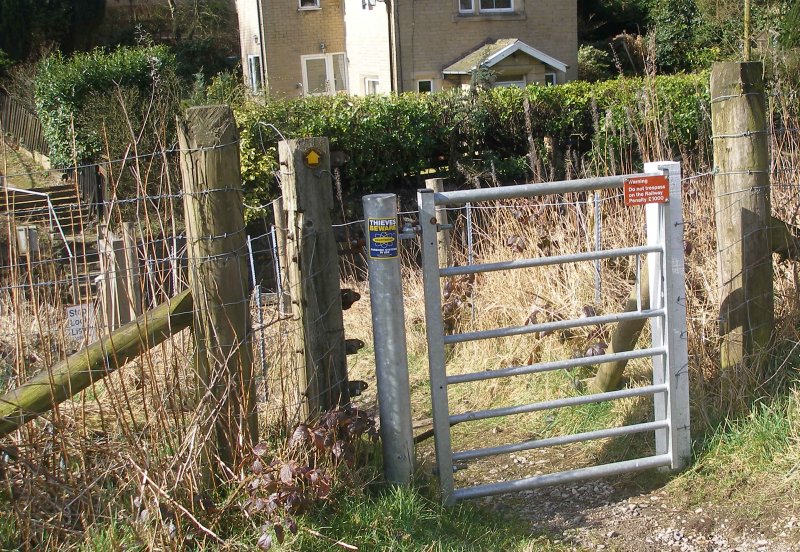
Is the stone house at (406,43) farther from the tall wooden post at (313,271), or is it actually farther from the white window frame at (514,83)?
the tall wooden post at (313,271)

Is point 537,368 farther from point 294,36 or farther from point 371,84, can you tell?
point 294,36

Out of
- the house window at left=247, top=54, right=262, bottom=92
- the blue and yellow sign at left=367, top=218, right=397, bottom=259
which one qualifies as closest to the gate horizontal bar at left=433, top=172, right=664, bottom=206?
the blue and yellow sign at left=367, top=218, right=397, bottom=259

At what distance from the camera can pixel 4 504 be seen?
3598 mm

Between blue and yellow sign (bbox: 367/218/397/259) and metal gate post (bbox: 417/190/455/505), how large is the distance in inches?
5.3

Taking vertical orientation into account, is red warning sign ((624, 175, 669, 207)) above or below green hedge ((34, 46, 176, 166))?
below

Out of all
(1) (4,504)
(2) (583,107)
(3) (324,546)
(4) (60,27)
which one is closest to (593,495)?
(3) (324,546)

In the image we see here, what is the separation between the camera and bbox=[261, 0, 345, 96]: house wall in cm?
2734

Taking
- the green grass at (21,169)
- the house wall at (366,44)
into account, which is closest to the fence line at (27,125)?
the green grass at (21,169)

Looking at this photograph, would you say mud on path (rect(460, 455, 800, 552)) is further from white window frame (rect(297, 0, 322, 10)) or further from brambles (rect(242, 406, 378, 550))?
white window frame (rect(297, 0, 322, 10))

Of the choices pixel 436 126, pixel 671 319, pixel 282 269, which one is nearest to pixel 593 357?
pixel 671 319

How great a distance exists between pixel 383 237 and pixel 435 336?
0.51 m

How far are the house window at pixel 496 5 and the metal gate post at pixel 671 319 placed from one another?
21118mm

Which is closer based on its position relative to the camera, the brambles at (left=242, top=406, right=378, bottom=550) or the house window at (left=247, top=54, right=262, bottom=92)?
the brambles at (left=242, top=406, right=378, bottom=550)

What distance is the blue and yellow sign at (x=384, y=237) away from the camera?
4.04 meters
